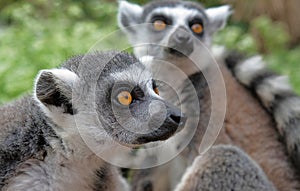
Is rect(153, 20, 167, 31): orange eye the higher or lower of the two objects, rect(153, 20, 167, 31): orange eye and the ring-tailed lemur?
the lower

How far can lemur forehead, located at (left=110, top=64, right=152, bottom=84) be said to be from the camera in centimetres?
407

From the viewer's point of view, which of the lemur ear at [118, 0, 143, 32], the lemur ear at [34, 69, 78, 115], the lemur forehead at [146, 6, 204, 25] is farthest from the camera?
the lemur ear at [118, 0, 143, 32]

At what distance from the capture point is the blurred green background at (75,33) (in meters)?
6.09

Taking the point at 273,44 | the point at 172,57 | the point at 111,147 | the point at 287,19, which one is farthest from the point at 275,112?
the point at 287,19

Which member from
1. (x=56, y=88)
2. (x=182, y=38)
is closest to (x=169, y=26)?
(x=182, y=38)

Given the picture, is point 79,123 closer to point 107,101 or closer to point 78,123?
point 78,123

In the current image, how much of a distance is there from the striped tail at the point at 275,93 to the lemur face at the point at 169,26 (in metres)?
0.45

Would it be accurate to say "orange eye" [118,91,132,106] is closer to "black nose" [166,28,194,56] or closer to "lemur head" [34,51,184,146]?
"lemur head" [34,51,184,146]

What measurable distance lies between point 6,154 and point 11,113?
1.25 ft

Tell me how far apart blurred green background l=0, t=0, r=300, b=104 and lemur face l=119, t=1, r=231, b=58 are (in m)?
0.47

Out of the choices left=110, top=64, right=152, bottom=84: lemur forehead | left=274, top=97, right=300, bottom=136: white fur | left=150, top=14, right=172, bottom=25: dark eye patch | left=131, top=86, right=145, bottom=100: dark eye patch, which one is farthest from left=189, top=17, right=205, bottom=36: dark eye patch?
left=131, top=86, right=145, bottom=100: dark eye patch

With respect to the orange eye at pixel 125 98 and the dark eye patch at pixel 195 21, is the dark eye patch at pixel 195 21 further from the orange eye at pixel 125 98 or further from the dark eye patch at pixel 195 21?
the orange eye at pixel 125 98

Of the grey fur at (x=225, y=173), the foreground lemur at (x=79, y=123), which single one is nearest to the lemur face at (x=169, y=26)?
the grey fur at (x=225, y=173)

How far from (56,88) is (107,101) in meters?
0.35
